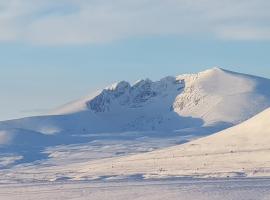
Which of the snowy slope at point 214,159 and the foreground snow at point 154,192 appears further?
the snowy slope at point 214,159

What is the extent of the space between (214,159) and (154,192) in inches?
2343

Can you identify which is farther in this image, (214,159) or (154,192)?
(214,159)

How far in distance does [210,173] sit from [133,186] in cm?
2940

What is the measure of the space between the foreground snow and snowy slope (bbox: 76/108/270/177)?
2400 cm

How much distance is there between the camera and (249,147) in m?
151

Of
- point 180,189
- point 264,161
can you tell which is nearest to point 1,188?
point 180,189

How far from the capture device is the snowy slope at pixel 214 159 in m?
124

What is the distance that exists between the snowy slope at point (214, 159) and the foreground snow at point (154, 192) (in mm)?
24005

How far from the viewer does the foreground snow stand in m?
76.8

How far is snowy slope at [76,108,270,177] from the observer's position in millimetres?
124338

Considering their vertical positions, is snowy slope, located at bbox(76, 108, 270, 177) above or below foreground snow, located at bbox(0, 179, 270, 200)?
above

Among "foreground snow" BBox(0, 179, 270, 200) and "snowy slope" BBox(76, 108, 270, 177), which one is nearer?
"foreground snow" BBox(0, 179, 270, 200)

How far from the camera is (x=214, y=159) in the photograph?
463 feet

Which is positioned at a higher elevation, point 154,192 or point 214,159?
point 214,159
